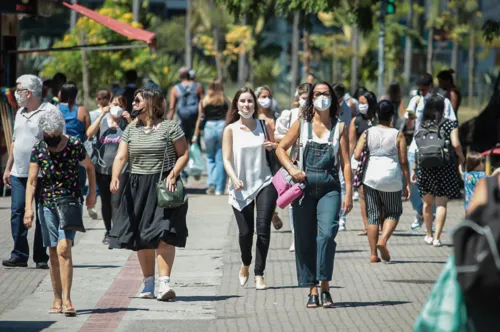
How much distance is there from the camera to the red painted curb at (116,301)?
843 cm

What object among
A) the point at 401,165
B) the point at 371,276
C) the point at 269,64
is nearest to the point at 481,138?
the point at 371,276

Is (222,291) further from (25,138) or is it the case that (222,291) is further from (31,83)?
(31,83)

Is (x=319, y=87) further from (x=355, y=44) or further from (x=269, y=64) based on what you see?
(x=269, y=64)

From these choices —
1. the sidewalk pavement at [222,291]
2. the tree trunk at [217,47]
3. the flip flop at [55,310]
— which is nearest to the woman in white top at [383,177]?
the sidewalk pavement at [222,291]

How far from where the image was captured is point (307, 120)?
372 inches

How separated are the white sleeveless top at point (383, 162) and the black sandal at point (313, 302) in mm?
2714

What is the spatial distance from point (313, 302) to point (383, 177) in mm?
2801

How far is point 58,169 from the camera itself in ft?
28.8

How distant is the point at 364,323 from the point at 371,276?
2.35 m

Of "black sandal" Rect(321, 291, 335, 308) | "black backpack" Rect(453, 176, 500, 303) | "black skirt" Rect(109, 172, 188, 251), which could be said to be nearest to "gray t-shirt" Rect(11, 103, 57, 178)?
"black skirt" Rect(109, 172, 188, 251)

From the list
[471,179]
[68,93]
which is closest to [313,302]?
[471,179]

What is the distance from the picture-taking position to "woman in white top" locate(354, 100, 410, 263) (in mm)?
11539

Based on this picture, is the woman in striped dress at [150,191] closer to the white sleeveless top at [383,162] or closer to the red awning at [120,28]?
the white sleeveless top at [383,162]

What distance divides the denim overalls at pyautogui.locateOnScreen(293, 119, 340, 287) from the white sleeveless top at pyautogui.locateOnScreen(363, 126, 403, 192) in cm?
242
